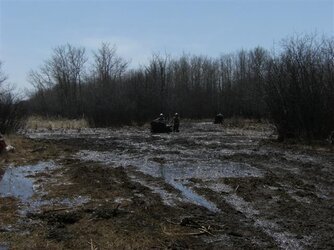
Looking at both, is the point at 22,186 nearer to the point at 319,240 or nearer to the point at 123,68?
the point at 319,240

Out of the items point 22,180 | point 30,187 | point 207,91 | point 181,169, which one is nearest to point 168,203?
point 30,187

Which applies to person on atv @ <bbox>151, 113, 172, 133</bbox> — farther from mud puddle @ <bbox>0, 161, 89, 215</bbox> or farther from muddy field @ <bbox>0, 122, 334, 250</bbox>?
mud puddle @ <bbox>0, 161, 89, 215</bbox>

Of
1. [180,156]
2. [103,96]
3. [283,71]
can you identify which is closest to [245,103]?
[103,96]

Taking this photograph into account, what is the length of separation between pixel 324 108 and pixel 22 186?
18.5 meters

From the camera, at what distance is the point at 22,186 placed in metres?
13.7

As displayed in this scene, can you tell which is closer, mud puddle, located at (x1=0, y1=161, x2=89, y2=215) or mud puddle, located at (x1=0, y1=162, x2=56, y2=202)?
mud puddle, located at (x1=0, y1=161, x2=89, y2=215)

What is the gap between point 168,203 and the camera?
1081 centimetres

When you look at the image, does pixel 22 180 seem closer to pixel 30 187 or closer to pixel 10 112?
pixel 30 187

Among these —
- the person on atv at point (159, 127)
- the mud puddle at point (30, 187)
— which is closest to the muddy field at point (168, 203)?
the mud puddle at point (30, 187)

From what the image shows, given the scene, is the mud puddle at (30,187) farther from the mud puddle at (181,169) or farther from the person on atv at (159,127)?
the person on atv at (159,127)

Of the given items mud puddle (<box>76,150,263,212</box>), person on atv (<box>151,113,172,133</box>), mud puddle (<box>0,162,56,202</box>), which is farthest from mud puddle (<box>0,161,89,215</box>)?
person on atv (<box>151,113,172,133</box>)

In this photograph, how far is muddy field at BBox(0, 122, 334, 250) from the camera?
25.7 feet

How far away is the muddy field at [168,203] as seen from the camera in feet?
25.7

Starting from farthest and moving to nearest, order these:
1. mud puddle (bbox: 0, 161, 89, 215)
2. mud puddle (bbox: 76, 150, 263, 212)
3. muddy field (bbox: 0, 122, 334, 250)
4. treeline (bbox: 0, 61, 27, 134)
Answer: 1. treeline (bbox: 0, 61, 27, 134)
2. mud puddle (bbox: 76, 150, 263, 212)
3. mud puddle (bbox: 0, 161, 89, 215)
4. muddy field (bbox: 0, 122, 334, 250)
